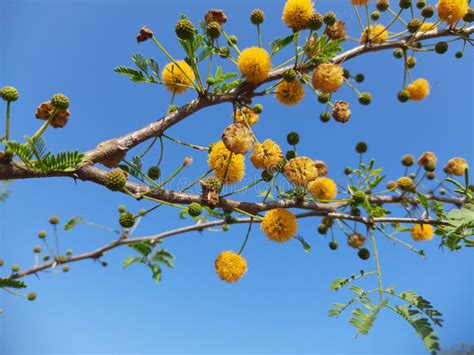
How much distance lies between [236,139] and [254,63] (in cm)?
78

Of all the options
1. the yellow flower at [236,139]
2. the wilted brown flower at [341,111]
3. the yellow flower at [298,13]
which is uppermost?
the yellow flower at [298,13]

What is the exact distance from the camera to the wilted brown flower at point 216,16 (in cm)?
340

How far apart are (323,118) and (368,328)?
246 cm

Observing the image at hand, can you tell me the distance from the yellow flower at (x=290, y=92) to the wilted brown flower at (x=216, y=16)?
2.84ft

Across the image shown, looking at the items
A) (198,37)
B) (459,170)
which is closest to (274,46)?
(198,37)

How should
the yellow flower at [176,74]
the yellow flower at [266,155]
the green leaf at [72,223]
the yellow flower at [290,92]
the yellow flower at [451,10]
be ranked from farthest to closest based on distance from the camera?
the green leaf at [72,223] < the yellow flower at [451,10] < the yellow flower at [290,92] < the yellow flower at [176,74] < the yellow flower at [266,155]

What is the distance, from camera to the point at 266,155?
303cm

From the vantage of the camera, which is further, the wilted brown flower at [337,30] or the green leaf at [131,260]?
the green leaf at [131,260]

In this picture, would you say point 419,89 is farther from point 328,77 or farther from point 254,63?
point 254,63

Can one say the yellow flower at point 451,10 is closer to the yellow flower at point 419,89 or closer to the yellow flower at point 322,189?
the yellow flower at point 419,89

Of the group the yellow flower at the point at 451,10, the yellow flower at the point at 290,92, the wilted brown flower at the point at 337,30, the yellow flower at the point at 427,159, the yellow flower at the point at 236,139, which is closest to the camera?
the yellow flower at the point at 236,139

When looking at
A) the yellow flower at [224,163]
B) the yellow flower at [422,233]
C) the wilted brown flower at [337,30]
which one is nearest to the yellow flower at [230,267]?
the yellow flower at [224,163]

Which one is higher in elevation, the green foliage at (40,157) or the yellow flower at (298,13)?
the yellow flower at (298,13)

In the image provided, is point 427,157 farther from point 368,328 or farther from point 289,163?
point 368,328
